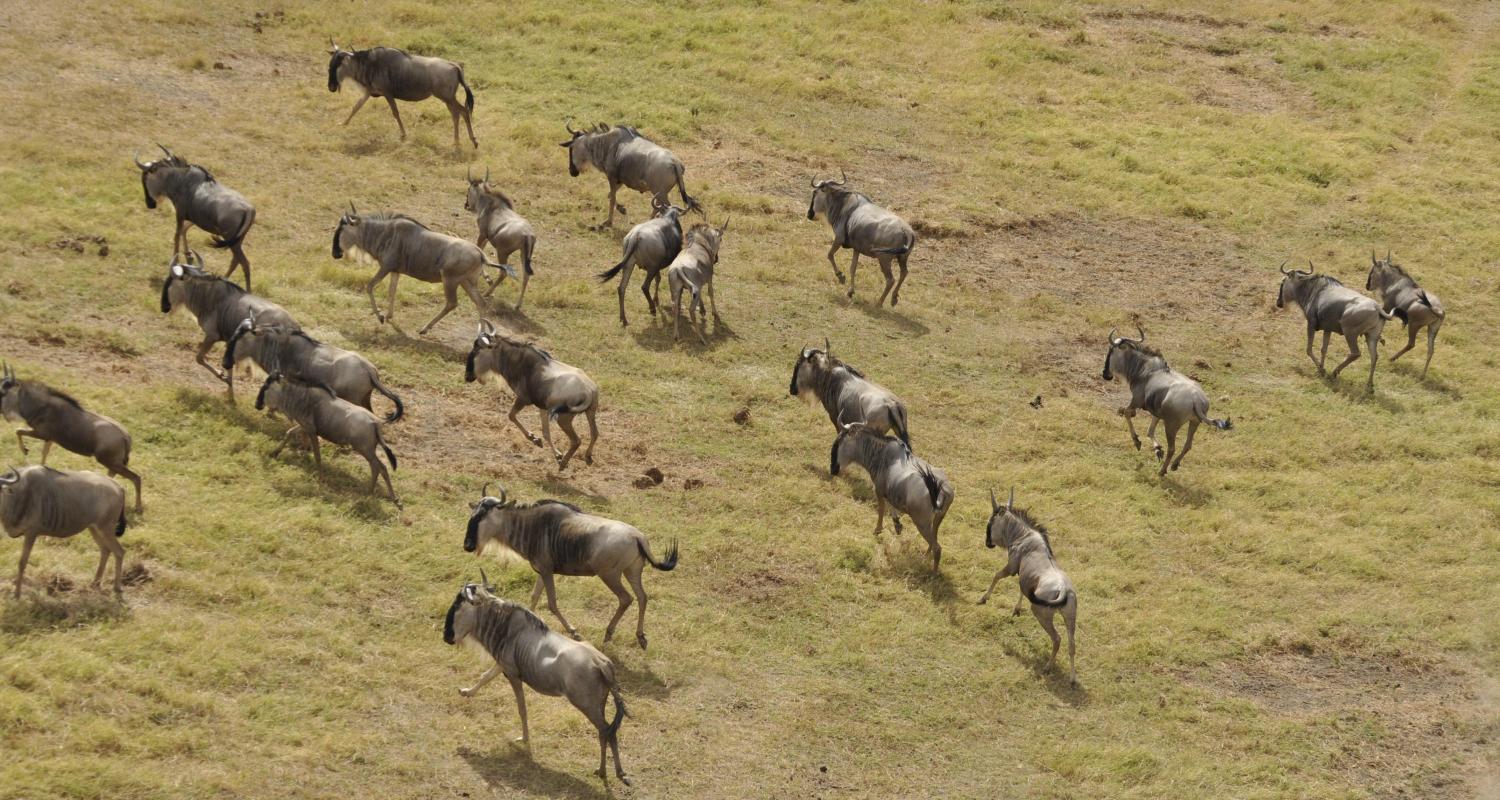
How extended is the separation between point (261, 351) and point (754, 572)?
5.68 metres

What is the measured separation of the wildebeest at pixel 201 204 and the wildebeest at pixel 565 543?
683cm

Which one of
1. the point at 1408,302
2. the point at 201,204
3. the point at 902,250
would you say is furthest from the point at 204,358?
the point at 1408,302

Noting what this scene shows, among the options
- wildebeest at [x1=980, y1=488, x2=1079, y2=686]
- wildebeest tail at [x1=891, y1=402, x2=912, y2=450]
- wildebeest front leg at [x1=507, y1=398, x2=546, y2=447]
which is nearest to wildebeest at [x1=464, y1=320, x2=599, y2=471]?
wildebeest front leg at [x1=507, y1=398, x2=546, y2=447]

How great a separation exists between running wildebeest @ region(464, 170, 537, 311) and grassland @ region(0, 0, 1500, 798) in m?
0.62

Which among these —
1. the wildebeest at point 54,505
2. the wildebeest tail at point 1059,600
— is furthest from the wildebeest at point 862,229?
the wildebeest at point 54,505

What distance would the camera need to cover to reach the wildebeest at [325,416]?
15.7 m

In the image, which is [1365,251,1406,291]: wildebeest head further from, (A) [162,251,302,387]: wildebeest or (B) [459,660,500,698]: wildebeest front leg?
(B) [459,660,500,698]: wildebeest front leg

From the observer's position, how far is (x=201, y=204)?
19797mm

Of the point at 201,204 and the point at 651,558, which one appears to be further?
the point at 201,204

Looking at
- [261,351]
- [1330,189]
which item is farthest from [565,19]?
[261,351]

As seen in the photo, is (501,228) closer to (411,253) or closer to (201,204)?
(411,253)

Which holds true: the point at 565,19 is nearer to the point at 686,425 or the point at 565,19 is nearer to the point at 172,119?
the point at 172,119

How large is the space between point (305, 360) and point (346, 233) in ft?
12.9

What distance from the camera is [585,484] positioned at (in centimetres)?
1712
